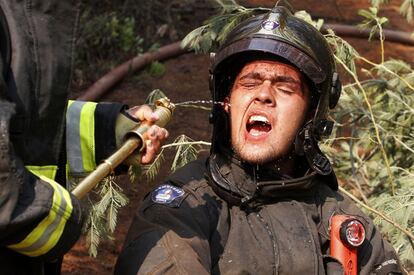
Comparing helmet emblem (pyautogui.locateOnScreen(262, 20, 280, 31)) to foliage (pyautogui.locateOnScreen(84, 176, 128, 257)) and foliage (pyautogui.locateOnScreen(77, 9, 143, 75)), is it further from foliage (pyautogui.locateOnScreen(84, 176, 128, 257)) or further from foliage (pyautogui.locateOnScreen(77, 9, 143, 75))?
foliage (pyautogui.locateOnScreen(77, 9, 143, 75))

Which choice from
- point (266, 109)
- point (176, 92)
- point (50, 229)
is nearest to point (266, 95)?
point (266, 109)

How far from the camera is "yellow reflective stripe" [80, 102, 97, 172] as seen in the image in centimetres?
250

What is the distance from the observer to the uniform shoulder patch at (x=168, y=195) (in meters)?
2.78

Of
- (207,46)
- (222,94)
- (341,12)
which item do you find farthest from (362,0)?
(222,94)

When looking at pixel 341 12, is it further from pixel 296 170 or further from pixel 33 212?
pixel 33 212

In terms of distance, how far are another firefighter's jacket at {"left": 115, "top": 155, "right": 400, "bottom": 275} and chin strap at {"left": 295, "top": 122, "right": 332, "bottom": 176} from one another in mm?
68

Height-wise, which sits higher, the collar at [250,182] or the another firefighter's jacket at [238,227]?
the collar at [250,182]

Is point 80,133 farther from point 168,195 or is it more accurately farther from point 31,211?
point 31,211

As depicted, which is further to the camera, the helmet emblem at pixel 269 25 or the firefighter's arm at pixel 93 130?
the helmet emblem at pixel 269 25

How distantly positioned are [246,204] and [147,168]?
50.1 inches

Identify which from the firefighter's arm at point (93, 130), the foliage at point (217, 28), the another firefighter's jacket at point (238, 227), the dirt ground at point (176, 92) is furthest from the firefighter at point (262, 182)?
the dirt ground at point (176, 92)

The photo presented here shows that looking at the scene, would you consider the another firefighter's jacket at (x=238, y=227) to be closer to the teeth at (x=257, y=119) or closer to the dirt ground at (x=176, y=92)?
the teeth at (x=257, y=119)

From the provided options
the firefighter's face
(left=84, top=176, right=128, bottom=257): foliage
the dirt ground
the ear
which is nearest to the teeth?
the firefighter's face

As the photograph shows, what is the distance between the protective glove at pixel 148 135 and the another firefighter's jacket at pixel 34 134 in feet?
0.98
